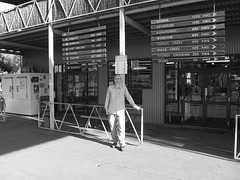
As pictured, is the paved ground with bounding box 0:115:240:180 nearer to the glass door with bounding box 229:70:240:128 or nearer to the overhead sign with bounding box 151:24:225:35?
the glass door with bounding box 229:70:240:128

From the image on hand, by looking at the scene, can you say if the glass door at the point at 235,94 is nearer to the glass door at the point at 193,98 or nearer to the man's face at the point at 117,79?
the glass door at the point at 193,98

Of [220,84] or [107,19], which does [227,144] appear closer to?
[220,84]

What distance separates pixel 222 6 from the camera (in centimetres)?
565

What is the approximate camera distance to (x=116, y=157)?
484 cm

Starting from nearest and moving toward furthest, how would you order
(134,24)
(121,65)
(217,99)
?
(121,65) < (134,24) < (217,99)

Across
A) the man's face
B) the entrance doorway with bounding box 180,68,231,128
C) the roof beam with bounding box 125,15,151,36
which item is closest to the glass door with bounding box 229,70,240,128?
the entrance doorway with bounding box 180,68,231,128

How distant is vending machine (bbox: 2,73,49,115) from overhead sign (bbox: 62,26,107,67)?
4091 mm

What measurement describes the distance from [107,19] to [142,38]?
2424 mm

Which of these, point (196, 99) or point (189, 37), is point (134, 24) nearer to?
point (189, 37)

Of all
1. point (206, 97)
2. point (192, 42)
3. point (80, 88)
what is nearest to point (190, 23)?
point (192, 42)

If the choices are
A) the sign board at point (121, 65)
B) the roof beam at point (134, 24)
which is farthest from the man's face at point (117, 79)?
the roof beam at point (134, 24)

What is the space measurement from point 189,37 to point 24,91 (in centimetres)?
814

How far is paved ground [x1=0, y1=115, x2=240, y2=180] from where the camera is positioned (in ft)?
13.1

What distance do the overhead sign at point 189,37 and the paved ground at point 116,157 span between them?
7.11 feet
